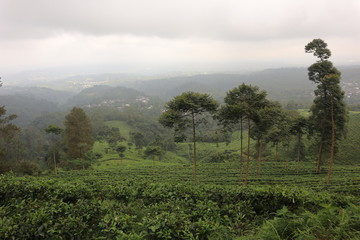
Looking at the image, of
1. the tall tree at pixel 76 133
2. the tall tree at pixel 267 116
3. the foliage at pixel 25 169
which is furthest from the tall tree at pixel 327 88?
the foliage at pixel 25 169

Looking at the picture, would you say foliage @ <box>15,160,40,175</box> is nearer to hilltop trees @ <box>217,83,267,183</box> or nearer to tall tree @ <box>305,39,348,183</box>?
hilltop trees @ <box>217,83,267,183</box>

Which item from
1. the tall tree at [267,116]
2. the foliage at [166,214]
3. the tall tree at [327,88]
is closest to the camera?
the foliage at [166,214]

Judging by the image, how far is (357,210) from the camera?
15.6 ft

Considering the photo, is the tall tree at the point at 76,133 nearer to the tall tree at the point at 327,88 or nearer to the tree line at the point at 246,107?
the tree line at the point at 246,107

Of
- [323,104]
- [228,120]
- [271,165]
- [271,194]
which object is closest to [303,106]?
[271,165]

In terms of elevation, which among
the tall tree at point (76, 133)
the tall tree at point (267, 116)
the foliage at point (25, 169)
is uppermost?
the tall tree at point (267, 116)

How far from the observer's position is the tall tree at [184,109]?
1555 cm

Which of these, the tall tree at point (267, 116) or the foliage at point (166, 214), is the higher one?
the tall tree at point (267, 116)

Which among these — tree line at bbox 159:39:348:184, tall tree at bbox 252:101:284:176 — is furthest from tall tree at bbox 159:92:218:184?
tall tree at bbox 252:101:284:176

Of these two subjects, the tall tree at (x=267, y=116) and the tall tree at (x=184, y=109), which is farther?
the tall tree at (x=184, y=109)

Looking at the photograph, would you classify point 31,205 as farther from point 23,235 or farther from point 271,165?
A: point 271,165

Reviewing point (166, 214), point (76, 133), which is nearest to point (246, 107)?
point (166, 214)

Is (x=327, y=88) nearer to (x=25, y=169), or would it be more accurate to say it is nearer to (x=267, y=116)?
(x=267, y=116)

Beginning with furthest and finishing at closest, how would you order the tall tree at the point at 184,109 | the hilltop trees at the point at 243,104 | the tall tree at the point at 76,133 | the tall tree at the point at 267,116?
the tall tree at the point at 76,133, the tall tree at the point at 184,109, the hilltop trees at the point at 243,104, the tall tree at the point at 267,116
